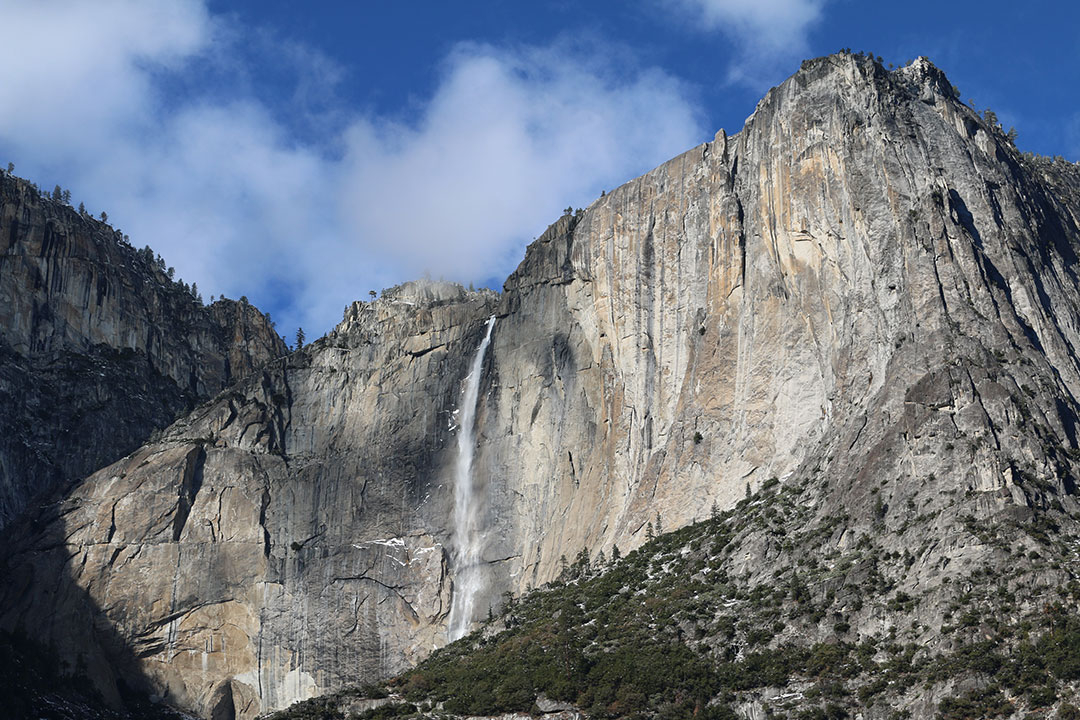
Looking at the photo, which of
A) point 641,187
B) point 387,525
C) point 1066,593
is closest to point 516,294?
point 641,187

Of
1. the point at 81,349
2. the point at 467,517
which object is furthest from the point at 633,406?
the point at 81,349

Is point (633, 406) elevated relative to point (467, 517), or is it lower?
elevated

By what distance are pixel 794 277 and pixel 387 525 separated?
39884mm

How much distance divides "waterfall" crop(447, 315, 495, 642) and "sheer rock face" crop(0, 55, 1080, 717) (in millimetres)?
1054

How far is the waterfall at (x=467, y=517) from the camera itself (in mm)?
108312

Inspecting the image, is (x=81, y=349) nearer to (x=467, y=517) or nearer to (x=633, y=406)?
(x=467, y=517)

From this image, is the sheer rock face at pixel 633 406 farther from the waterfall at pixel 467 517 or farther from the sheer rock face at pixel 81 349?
the sheer rock face at pixel 81 349

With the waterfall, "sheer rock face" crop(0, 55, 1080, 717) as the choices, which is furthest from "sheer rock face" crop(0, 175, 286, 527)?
the waterfall

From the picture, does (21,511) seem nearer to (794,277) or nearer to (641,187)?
(641,187)

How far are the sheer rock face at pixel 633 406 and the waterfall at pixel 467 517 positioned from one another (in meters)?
1.05

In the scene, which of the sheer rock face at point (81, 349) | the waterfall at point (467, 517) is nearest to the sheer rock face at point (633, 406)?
the waterfall at point (467, 517)

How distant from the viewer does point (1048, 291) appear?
8962cm

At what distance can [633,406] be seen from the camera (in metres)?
103

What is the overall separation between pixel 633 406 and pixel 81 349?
57.7 metres
